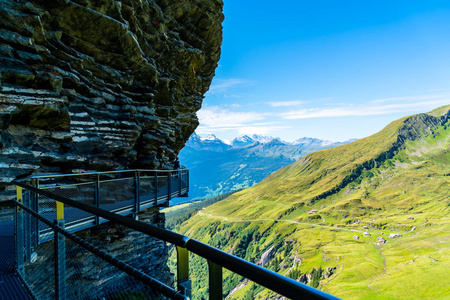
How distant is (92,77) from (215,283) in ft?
52.7

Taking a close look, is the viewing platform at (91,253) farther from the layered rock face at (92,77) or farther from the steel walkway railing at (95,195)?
the layered rock face at (92,77)

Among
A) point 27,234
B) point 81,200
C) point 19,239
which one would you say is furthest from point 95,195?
point 19,239

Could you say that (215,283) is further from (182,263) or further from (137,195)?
(137,195)

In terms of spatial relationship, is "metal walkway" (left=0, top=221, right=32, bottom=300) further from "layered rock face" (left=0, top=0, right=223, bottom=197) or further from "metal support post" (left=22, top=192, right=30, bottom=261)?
"layered rock face" (left=0, top=0, right=223, bottom=197)

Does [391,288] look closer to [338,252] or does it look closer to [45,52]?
[338,252]

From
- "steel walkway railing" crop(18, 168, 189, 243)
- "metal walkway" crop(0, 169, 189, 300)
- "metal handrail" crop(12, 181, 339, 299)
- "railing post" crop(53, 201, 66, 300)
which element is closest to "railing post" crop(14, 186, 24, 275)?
"metal walkway" crop(0, 169, 189, 300)

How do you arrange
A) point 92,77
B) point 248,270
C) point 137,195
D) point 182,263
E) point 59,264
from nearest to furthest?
point 248,270
point 182,263
point 59,264
point 137,195
point 92,77

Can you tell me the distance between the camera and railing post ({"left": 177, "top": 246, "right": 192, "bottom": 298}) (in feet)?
5.82

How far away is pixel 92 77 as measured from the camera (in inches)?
584

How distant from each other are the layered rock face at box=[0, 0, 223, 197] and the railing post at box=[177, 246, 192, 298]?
39.5 ft

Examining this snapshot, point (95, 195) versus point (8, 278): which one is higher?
point (95, 195)

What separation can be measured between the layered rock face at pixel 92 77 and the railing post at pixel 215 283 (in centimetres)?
1234

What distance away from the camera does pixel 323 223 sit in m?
185

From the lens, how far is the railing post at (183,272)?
5.82 feet
